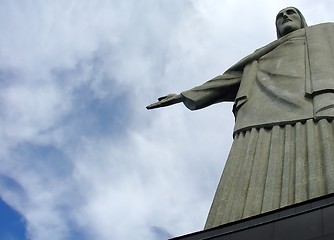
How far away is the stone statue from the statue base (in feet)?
5.35

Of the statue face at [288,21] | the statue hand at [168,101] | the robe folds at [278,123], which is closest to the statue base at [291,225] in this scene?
the robe folds at [278,123]

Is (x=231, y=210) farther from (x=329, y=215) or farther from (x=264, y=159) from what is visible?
(x=329, y=215)

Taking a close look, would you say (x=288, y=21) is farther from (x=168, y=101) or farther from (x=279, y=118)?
(x=279, y=118)


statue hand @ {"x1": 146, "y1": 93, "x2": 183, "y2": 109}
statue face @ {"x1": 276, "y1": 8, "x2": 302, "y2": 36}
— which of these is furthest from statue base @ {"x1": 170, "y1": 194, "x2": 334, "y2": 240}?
statue face @ {"x1": 276, "y1": 8, "x2": 302, "y2": 36}

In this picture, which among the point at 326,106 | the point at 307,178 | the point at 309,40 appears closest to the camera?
the point at 307,178

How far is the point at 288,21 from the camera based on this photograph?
37.1 feet

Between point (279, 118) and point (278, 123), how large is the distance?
98 mm

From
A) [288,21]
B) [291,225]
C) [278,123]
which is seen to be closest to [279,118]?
[278,123]

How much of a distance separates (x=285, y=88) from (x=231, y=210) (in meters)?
2.66

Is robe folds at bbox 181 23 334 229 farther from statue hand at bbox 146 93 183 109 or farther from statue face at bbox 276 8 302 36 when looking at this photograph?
statue face at bbox 276 8 302 36

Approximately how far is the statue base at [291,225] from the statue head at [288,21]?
6645mm

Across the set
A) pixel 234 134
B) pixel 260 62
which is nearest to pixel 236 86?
pixel 260 62

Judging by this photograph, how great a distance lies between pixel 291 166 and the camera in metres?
7.33

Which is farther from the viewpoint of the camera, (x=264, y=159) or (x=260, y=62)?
(x=260, y=62)
